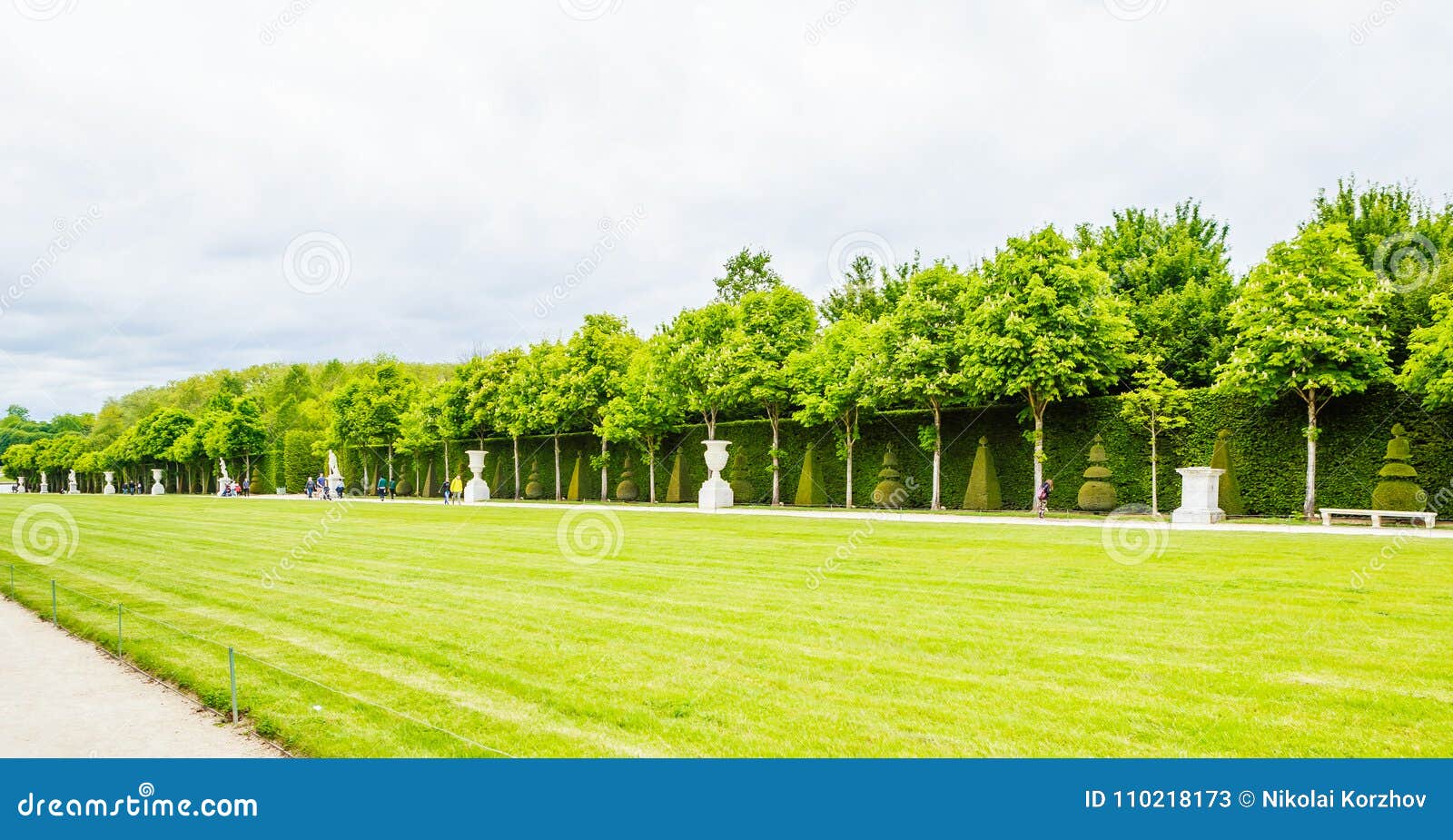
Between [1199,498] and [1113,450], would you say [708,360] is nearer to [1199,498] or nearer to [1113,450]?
[1113,450]

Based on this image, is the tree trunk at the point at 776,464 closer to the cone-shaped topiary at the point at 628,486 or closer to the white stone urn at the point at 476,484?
the cone-shaped topiary at the point at 628,486

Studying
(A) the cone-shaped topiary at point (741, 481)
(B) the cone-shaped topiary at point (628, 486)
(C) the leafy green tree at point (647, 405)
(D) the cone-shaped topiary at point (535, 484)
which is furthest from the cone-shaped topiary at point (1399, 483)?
(D) the cone-shaped topiary at point (535, 484)

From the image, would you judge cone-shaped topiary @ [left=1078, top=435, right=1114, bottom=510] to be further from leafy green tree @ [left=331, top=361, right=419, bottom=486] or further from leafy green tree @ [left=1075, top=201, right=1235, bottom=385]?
leafy green tree @ [left=331, top=361, right=419, bottom=486]

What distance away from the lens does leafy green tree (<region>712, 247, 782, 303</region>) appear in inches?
2790

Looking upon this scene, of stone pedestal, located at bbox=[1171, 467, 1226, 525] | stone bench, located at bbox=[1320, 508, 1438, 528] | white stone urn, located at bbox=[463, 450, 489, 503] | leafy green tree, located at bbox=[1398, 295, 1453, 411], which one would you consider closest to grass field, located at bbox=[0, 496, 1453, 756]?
stone bench, located at bbox=[1320, 508, 1438, 528]

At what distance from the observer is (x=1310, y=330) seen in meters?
22.7

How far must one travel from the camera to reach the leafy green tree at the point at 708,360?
3697cm

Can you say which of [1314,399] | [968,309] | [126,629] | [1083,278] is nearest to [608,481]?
[968,309]

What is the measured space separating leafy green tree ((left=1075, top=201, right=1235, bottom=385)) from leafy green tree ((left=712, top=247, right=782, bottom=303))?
26652mm

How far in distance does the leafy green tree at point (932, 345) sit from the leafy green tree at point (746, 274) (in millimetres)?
38609

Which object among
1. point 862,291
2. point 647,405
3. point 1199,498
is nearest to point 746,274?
point 862,291

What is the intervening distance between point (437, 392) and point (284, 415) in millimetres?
47876

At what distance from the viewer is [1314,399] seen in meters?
24.3
